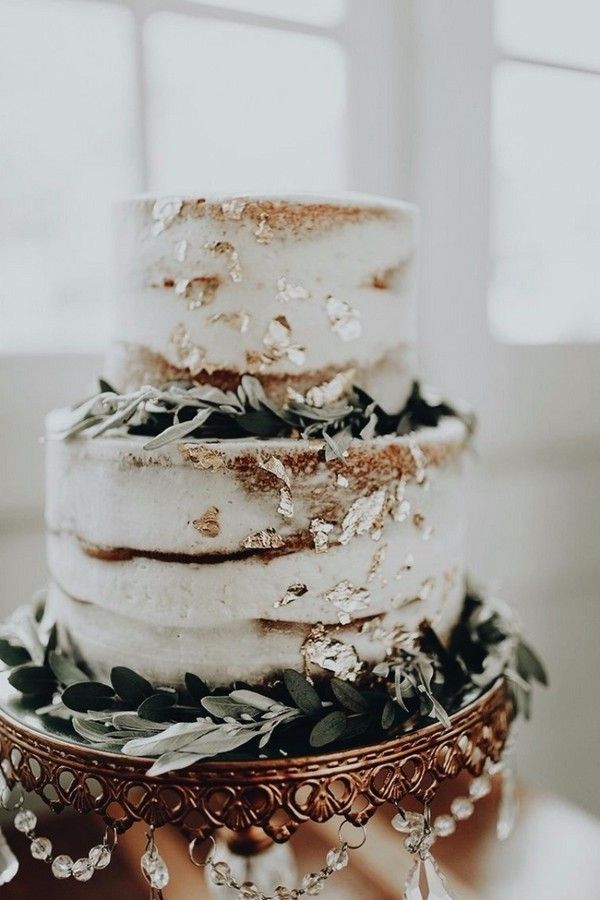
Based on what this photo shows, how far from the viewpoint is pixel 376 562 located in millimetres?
649

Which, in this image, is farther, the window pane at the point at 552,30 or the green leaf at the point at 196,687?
the window pane at the point at 552,30

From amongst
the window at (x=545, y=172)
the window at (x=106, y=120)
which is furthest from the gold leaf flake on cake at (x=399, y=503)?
the window at (x=545, y=172)

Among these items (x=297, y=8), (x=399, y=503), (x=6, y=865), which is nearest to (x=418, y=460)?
(x=399, y=503)

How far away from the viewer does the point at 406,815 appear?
2.03 feet

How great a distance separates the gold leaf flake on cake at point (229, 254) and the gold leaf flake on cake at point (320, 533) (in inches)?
8.3

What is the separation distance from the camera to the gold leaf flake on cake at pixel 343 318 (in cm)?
68

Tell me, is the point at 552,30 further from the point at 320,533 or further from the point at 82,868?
the point at 82,868

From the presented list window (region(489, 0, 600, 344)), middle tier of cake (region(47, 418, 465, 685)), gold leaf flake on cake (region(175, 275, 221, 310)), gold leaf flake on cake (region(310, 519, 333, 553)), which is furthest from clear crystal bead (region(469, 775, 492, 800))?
window (region(489, 0, 600, 344))

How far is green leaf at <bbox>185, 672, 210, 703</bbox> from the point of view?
62 centimetres

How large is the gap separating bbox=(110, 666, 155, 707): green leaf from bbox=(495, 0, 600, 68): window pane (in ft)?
3.97

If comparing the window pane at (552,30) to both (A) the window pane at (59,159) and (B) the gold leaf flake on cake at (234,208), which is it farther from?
(B) the gold leaf flake on cake at (234,208)

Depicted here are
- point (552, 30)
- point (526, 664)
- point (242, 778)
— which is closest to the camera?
point (242, 778)

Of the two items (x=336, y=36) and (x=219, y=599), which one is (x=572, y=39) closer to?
(x=336, y=36)

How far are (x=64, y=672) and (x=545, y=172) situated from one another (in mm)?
1211
